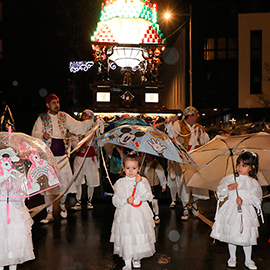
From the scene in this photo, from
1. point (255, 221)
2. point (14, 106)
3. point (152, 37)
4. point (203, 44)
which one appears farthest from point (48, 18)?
point (255, 221)

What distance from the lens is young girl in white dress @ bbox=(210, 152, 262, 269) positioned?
433cm

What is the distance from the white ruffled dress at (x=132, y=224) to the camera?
4.27 meters

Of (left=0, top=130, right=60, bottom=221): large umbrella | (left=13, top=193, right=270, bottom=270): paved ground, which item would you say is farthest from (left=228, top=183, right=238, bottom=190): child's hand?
(left=0, top=130, right=60, bottom=221): large umbrella

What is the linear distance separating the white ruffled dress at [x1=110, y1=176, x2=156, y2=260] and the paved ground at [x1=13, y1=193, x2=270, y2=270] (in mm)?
267

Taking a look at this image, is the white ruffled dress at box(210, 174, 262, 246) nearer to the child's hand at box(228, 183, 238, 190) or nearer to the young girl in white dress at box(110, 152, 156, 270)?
the child's hand at box(228, 183, 238, 190)

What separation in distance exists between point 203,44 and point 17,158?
93.1 feet

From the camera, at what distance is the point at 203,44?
30.0 meters

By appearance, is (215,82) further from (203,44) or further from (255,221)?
(255,221)

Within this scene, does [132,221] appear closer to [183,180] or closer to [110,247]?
[110,247]

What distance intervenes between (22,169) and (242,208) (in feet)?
8.90

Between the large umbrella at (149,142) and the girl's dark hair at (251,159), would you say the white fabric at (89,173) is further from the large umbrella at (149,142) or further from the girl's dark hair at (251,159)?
the girl's dark hair at (251,159)

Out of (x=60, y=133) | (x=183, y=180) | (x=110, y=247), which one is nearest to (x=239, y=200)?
(x=110, y=247)

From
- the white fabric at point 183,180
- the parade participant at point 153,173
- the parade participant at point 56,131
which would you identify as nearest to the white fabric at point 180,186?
the white fabric at point 183,180

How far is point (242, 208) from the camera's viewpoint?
4438 millimetres
